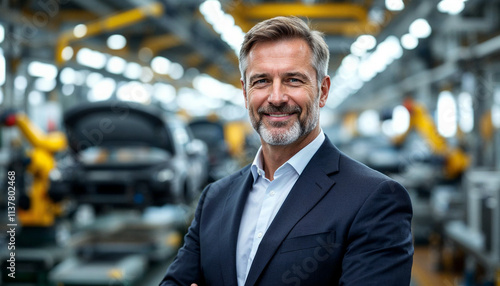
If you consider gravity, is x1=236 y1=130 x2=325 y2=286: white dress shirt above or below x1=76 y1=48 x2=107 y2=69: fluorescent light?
below

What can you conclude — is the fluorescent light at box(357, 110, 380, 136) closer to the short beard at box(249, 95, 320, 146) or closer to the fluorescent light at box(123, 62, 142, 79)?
the fluorescent light at box(123, 62, 142, 79)

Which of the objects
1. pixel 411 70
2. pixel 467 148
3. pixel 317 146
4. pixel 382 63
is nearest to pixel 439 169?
pixel 467 148

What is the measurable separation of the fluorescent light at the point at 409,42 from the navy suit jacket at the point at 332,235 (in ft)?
16.4

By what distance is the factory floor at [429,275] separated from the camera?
18.3 ft

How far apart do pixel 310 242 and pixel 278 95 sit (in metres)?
0.49

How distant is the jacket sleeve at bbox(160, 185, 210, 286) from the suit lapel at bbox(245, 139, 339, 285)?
1.13 feet

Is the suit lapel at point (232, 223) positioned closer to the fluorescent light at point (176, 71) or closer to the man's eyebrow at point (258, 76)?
the man's eyebrow at point (258, 76)

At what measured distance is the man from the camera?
131 centimetres

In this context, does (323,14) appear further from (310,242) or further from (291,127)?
(310,242)

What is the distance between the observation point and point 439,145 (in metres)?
7.71

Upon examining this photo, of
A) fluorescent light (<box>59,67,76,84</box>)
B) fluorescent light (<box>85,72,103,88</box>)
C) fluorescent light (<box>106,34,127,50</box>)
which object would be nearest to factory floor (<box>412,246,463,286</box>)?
fluorescent light (<box>106,34,127,50</box>)

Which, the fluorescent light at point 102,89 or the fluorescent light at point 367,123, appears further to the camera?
the fluorescent light at point 367,123

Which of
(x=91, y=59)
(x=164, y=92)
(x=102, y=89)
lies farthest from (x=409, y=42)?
(x=164, y=92)

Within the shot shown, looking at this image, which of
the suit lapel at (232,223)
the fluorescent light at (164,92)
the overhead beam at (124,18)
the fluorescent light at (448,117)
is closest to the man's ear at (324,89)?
the suit lapel at (232,223)
